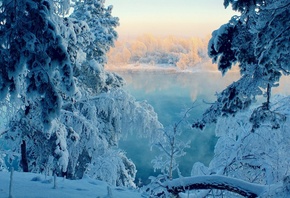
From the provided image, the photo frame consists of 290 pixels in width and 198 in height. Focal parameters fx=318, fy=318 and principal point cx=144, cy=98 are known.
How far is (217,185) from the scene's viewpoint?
402 centimetres

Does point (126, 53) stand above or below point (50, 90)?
above

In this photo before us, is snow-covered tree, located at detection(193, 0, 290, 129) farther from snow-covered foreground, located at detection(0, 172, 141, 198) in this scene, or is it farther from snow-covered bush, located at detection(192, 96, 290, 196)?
snow-covered foreground, located at detection(0, 172, 141, 198)

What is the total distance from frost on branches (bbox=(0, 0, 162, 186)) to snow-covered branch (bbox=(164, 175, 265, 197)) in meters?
1.83

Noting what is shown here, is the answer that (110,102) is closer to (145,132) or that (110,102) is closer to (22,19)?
(145,132)

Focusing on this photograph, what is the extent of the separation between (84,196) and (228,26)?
365 centimetres

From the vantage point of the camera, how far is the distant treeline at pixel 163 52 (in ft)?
375

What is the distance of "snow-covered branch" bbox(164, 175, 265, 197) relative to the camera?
12.5 ft

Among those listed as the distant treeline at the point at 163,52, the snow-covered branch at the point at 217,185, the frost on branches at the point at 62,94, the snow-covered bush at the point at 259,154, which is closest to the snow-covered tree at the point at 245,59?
the snow-covered branch at the point at 217,185

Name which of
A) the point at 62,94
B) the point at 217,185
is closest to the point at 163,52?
the point at 62,94

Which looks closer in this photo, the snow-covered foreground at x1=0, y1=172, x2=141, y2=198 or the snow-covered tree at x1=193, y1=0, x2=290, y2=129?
the snow-covered tree at x1=193, y1=0, x2=290, y2=129

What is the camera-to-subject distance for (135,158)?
2709 cm

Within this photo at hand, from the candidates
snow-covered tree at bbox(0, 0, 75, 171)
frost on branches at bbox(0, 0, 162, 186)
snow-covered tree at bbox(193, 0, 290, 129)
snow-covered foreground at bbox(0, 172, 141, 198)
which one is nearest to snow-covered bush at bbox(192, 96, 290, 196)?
snow-covered tree at bbox(193, 0, 290, 129)

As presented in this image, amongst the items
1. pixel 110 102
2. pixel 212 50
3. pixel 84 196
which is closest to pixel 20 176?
pixel 84 196

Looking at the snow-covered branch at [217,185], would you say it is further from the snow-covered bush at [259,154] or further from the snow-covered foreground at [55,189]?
the snow-covered bush at [259,154]
